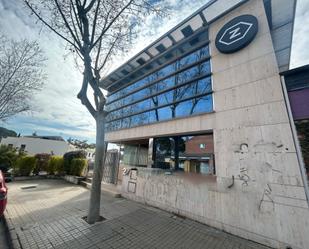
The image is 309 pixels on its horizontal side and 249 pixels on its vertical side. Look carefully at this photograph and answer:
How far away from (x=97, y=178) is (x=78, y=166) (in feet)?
28.1

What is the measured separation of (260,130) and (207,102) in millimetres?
1998

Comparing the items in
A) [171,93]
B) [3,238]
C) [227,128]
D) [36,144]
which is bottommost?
[3,238]

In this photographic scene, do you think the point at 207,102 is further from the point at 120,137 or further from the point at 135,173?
the point at 120,137

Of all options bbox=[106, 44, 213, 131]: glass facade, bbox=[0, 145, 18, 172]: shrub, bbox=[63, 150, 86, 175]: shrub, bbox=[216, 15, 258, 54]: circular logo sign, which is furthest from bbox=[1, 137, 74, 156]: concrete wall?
bbox=[216, 15, 258, 54]: circular logo sign

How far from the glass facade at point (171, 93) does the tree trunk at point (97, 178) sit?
3066 millimetres

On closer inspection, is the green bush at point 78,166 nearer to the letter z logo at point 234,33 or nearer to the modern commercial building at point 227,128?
the modern commercial building at point 227,128

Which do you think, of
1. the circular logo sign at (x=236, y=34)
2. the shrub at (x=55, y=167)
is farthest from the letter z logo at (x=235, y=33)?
the shrub at (x=55, y=167)

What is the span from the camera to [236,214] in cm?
391

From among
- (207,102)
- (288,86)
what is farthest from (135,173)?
(288,86)

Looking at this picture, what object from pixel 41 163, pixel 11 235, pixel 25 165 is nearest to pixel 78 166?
pixel 41 163

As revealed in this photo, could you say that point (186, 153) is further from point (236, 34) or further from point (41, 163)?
point (41, 163)

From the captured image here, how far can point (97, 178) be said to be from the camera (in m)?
4.67

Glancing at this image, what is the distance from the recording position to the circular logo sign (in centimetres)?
453

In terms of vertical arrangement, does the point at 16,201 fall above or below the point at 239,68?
below
